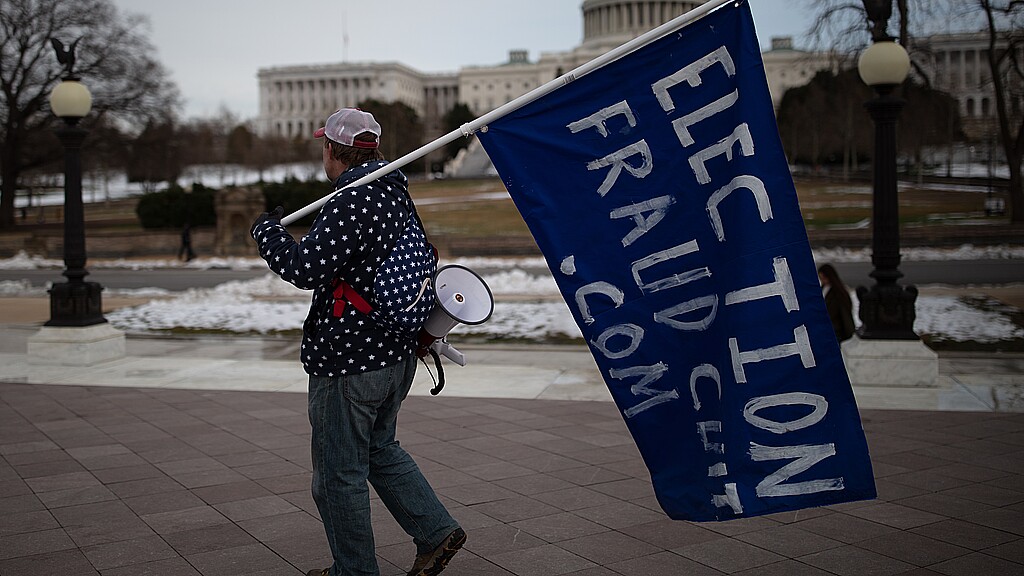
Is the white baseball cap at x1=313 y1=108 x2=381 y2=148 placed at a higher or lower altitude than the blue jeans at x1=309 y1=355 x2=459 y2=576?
higher

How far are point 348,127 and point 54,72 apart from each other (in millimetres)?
45379

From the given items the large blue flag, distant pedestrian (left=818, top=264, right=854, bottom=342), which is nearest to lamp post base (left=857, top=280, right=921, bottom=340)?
distant pedestrian (left=818, top=264, right=854, bottom=342)

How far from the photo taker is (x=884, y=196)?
9.42m

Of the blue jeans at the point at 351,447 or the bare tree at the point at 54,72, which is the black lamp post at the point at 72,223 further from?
the bare tree at the point at 54,72

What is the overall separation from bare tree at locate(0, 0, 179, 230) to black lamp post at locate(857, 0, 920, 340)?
128 feet

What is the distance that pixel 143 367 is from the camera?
35.7 ft

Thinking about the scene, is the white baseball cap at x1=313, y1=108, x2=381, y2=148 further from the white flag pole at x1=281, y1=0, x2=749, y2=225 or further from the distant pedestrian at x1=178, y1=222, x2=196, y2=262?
the distant pedestrian at x1=178, y1=222, x2=196, y2=262

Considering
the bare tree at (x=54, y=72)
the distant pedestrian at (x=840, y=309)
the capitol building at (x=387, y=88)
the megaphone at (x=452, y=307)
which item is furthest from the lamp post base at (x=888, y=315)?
the capitol building at (x=387, y=88)

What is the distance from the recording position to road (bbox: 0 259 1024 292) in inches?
858

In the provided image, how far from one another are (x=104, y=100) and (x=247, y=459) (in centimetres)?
4183

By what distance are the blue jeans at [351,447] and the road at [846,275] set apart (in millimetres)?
18069

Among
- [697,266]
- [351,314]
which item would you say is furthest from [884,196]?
[351,314]

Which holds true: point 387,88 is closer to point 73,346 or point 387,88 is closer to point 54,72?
point 54,72

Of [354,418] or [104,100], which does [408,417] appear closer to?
[354,418]
